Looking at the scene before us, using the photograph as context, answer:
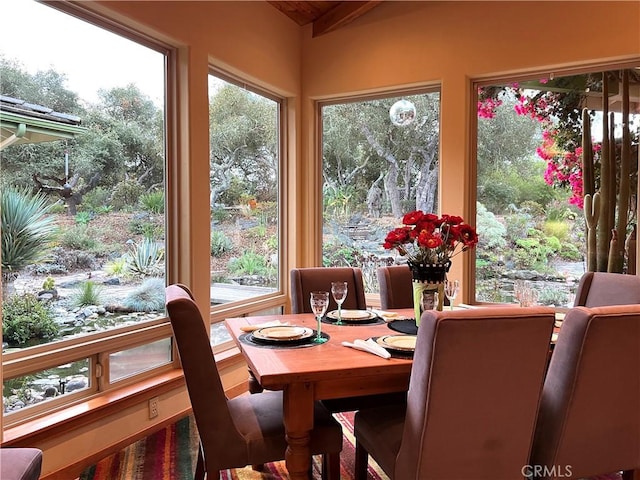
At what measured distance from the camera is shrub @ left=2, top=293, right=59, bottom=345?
2139 millimetres

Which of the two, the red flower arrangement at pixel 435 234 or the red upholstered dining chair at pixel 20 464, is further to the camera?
the red flower arrangement at pixel 435 234

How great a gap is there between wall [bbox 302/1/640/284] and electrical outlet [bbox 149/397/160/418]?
2.21m

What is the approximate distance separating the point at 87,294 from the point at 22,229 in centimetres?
47

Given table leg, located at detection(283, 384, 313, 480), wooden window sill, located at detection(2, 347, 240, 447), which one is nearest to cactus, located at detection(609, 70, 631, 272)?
table leg, located at detection(283, 384, 313, 480)

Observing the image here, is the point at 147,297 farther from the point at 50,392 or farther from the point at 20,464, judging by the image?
the point at 20,464

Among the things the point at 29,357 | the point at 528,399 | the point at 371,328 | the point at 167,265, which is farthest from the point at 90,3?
the point at 528,399

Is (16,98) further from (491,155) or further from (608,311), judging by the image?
(491,155)

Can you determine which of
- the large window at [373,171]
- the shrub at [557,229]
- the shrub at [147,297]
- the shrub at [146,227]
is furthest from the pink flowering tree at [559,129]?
the shrub at [147,297]

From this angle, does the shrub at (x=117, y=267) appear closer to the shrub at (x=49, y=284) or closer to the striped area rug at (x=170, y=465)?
the shrub at (x=49, y=284)

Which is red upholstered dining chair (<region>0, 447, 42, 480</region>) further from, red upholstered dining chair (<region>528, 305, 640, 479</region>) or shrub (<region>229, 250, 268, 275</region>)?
shrub (<region>229, 250, 268, 275</region>)

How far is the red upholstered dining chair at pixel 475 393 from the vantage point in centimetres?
141

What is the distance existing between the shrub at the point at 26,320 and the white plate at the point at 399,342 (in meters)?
1.56

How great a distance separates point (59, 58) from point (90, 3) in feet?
1.07

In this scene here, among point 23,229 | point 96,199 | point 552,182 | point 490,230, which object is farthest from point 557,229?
point 23,229
